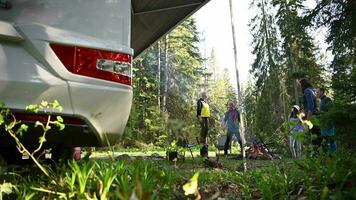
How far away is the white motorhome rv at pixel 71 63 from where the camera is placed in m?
2.68

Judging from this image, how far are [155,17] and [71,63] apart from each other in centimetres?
466

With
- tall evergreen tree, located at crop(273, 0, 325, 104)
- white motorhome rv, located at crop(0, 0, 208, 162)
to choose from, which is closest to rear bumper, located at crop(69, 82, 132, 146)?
white motorhome rv, located at crop(0, 0, 208, 162)

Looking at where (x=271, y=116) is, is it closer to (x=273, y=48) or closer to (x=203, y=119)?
(x=273, y=48)

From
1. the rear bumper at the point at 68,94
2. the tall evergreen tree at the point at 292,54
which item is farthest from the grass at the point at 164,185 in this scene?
the tall evergreen tree at the point at 292,54

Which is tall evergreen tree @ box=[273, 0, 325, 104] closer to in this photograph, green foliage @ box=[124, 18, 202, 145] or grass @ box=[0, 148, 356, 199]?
green foliage @ box=[124, 18, 202, 145]

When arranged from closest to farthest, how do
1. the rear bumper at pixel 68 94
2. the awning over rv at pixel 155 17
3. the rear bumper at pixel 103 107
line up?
the rear bumper at pixel 68 94 < the rear bumper at pixel 103 107 < the awning over rv at pixel 155 17

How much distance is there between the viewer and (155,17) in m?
7.34

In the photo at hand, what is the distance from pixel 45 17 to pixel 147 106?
32107 mm

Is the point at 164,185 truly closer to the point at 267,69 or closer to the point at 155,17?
the point at 155,17

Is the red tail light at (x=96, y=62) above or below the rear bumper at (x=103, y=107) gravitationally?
above

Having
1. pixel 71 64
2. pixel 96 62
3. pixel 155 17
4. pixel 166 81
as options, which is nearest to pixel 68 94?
pixel 71 64

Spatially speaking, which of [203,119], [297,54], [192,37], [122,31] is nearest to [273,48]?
[297,54]

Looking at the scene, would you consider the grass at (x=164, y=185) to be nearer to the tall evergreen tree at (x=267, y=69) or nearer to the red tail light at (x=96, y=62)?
the red tail light at (x=96, y=62)

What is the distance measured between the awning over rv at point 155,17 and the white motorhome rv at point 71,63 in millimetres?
3604
